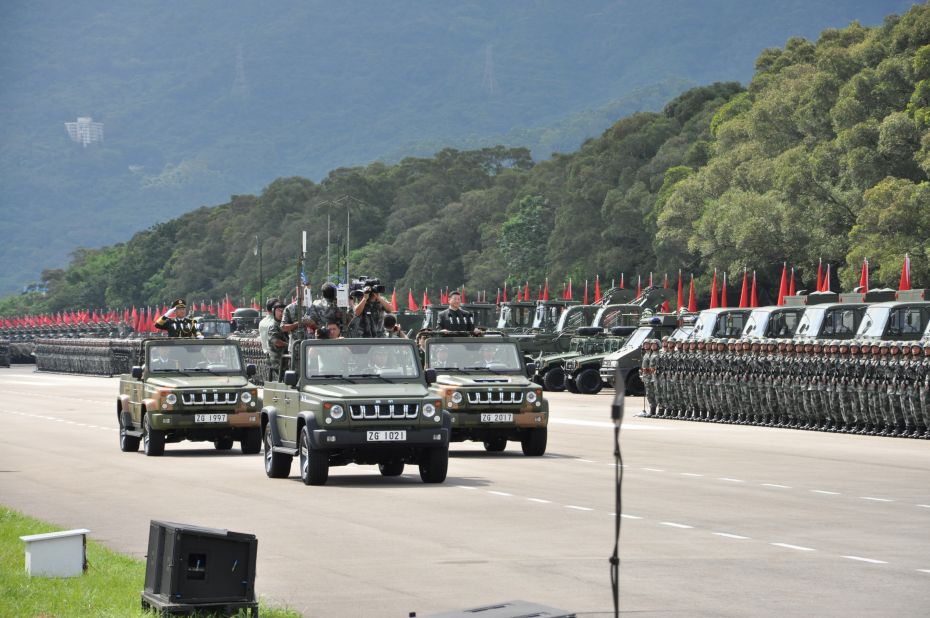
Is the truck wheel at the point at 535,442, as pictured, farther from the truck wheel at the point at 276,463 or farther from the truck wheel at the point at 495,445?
the truck wheel at the point at 276,463

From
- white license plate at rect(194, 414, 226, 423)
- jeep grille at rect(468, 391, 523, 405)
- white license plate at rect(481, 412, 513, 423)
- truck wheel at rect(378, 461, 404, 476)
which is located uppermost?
jeep grille at rect(468, 391, 523, 405)

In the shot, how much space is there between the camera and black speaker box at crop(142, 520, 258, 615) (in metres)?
10.5

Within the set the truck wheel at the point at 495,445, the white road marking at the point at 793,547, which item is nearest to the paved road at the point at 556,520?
the white road marking at the point at 793,547

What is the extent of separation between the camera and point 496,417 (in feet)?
82.7

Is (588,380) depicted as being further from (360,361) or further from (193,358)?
(360,361)

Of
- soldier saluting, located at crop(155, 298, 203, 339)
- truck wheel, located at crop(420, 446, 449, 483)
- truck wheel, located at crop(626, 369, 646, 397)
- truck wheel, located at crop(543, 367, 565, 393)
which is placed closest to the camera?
truck wheel, located at crop(420, 446, 449, 483)

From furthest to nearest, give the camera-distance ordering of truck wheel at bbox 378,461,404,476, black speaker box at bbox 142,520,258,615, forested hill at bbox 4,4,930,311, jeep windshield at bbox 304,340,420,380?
forested hill at bbox 4,4,930,311
truck wheel at bbox 378,461,404,476
jeep windshield at bbox 304,340,420,380
black speaker box at bbox 142,520,258,615

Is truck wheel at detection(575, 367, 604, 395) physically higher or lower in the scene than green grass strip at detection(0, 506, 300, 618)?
higher

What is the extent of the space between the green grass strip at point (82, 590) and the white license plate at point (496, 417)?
11.2 meters

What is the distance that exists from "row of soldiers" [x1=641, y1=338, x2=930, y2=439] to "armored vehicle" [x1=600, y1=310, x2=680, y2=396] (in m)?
6.70

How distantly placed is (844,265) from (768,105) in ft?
28.4

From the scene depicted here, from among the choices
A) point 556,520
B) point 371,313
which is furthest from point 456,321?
point 556,520

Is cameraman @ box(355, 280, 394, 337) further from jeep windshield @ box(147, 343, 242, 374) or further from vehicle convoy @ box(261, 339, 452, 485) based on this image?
jeep windshield @ box(147, 343, 242, 374)

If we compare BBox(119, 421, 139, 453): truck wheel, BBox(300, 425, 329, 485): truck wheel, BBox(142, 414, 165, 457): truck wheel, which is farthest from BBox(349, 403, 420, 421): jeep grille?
BBox(119, 421, 139, 453): truck wheel
